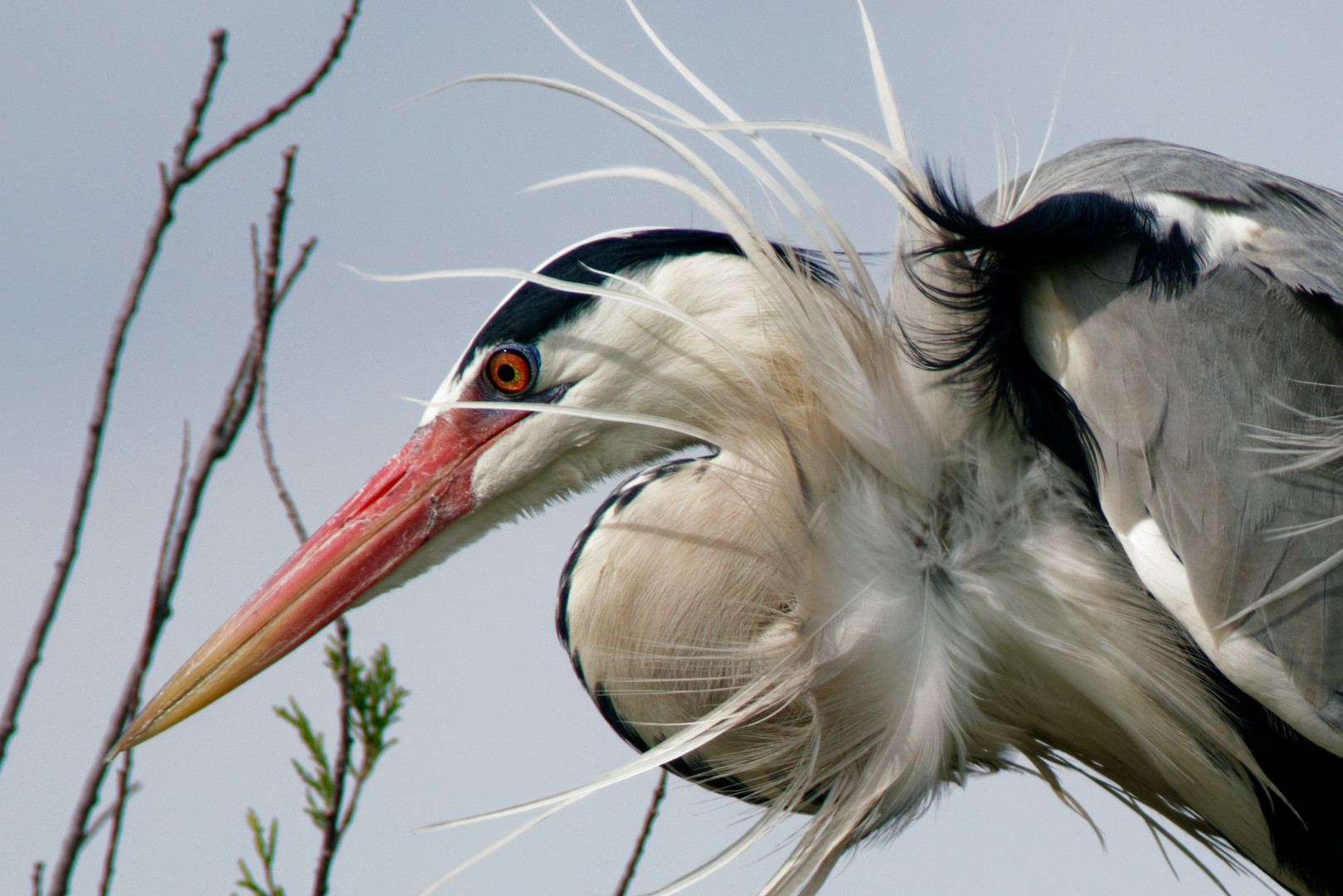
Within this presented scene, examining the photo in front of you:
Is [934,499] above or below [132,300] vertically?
below

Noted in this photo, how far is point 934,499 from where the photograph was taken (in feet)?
6.03

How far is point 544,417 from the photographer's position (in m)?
2.09

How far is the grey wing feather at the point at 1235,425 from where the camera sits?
1656mm

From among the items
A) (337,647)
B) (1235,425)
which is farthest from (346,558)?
(1235,425)

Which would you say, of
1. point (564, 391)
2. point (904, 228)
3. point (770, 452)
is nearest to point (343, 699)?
point (564, 391)

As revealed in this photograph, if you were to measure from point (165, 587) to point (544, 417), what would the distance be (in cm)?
74

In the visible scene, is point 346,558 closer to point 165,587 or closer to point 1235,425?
point 165,587

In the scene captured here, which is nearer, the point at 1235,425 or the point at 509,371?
the point at 1235,425

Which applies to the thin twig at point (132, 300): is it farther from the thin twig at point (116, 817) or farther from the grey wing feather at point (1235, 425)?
the grey wing feather at point (1235, 425)

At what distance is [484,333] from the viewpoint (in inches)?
81.8

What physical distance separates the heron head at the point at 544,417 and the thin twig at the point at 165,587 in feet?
1.38

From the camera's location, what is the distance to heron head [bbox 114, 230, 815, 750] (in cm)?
197

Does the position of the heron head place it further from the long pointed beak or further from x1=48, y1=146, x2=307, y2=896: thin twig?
x1=48, y1=146, x2=307, y2=896: thin twig

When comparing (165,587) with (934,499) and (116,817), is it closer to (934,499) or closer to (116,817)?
(116,817)
